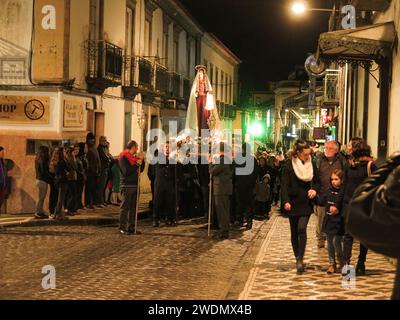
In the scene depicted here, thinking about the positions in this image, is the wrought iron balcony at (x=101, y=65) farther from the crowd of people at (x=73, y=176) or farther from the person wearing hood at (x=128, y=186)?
the person wearing hood at (x=128, y=186)

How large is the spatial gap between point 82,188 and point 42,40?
3.64 metres

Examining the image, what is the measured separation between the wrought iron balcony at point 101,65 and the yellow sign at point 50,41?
2106 millimetres

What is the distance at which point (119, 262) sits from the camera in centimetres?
1055

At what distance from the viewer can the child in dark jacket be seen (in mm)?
9625

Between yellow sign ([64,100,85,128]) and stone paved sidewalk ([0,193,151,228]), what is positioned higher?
yellow sign ([64,100,85,128])

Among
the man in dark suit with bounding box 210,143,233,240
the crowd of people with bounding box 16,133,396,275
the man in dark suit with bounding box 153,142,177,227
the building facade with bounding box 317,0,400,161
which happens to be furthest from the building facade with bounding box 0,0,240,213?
the building facade with bounding box 317,0,400,161

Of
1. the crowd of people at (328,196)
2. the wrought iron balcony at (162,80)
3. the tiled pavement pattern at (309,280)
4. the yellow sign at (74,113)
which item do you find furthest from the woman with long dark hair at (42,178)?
the wrought iron balcony at (162,80)

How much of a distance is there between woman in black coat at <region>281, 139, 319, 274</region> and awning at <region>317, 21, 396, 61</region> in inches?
164

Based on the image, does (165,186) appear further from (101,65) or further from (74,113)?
(101,65)

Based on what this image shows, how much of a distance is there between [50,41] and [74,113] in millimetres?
2022

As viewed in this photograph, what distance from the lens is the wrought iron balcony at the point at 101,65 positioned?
1972 cm

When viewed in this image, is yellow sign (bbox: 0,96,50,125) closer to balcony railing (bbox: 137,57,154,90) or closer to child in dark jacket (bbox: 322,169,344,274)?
balcony railing (bbox: 137,57,154,90)

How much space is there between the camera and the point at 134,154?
1438 cm

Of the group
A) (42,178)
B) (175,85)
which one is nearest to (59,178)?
(42,178)
